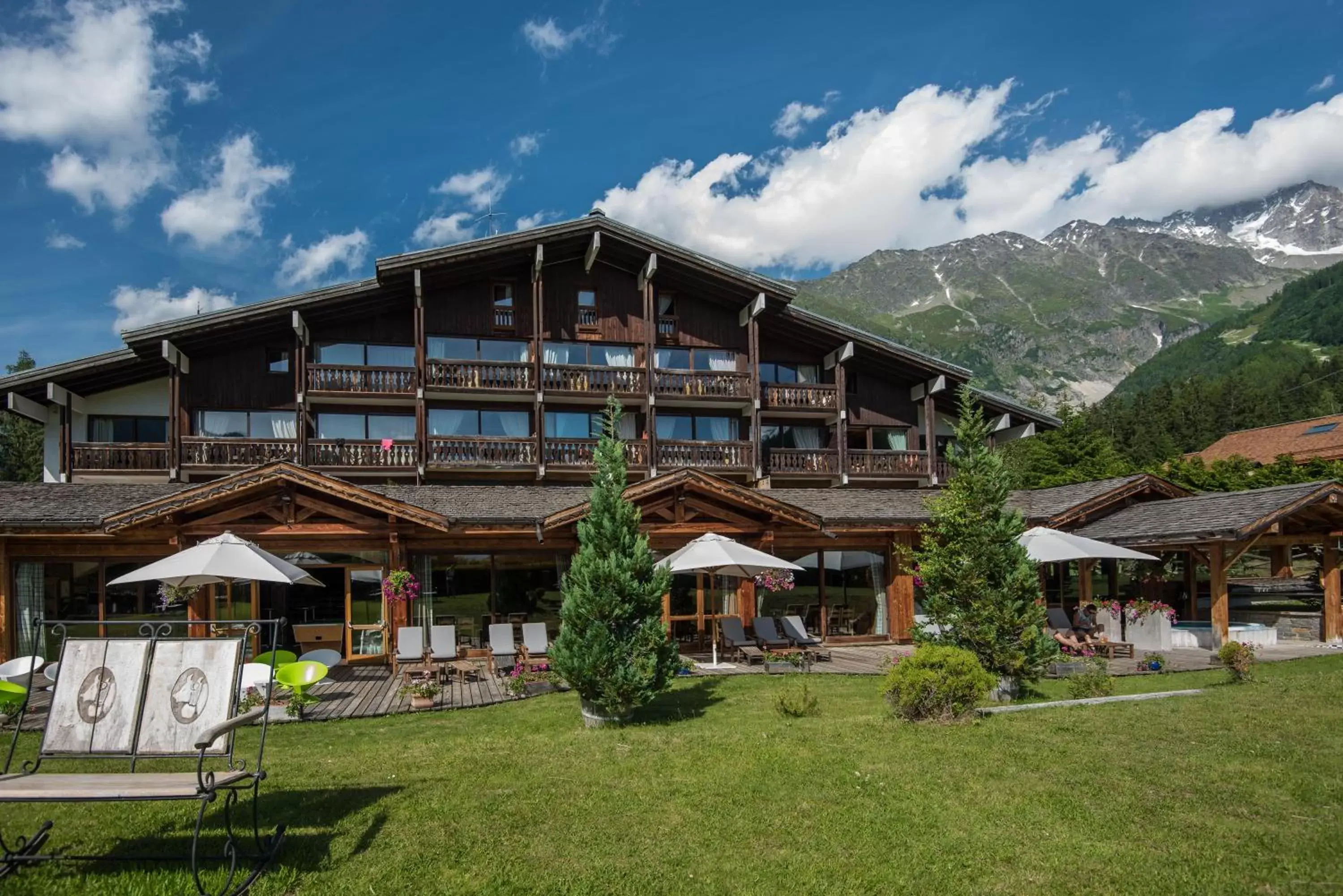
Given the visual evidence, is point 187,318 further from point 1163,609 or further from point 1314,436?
point 1314,436

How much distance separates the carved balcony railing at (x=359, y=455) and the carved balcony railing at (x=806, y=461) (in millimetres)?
11001

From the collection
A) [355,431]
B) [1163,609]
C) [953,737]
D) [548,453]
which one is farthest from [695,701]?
[355,431]

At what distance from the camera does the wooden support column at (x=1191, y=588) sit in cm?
2138

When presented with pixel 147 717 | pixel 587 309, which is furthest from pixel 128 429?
pixel 147 717

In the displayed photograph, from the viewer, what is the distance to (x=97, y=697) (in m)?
5.83

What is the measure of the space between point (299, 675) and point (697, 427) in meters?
17.2

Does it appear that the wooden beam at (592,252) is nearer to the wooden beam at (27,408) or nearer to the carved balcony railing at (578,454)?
the carved balcony railing at (578,454)

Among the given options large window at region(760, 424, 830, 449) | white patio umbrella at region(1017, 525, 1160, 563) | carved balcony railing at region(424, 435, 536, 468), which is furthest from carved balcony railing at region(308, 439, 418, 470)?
white patio umbrella at region(1017, 525, 1160, 563)

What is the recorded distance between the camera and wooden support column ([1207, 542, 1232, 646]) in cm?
1772

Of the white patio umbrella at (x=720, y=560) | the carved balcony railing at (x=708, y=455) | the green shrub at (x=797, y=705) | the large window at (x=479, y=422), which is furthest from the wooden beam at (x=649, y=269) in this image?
the green shrub at (x=797, y=705)

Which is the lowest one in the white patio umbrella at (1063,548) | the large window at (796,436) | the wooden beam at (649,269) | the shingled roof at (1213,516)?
the white patio umbrella at (1063,548)

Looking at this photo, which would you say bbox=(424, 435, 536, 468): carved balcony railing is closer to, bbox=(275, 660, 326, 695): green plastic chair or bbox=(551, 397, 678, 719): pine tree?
bbox=(275, 660, 326, 695): green plastic chair

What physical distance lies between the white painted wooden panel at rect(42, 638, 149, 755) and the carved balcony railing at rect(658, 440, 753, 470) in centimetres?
2016

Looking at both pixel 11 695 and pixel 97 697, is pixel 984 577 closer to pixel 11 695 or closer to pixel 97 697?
pixel 97 697
